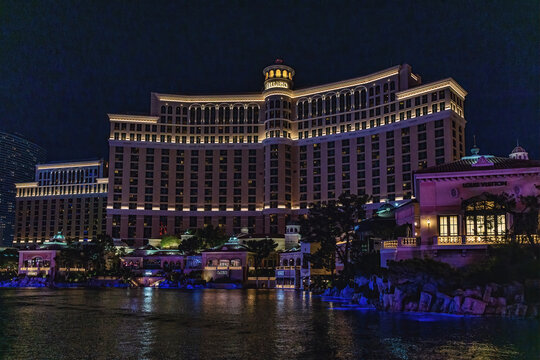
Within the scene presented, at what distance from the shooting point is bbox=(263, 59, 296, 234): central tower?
518 feet

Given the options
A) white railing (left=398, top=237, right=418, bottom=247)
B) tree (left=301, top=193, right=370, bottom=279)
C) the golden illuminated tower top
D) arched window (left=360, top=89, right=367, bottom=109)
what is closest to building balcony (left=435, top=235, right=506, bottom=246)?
white railing (left=398, top=237, right=418, bottom=247)

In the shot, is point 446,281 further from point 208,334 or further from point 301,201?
point 301,201

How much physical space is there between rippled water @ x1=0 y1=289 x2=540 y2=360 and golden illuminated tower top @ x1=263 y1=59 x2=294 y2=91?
124 meters

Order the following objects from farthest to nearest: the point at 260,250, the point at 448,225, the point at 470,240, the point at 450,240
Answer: the point at 260,250 → the point at 448,225 → the point at 450,240 → the point at 470,240

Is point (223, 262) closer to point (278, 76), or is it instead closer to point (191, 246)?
point (191, 246)

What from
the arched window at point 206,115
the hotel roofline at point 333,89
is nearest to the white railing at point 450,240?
the hotel roofline at point 333,89

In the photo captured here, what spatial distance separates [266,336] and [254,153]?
13588cm

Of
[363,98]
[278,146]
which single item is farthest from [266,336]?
[278,146]

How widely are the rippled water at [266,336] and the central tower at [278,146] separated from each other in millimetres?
108954

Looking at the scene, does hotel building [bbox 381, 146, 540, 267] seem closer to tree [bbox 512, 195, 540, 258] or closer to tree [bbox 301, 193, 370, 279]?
tree [bbox 512, 195, 540, 258]

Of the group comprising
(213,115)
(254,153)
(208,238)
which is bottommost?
(208,238)

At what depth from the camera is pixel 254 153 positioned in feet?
554

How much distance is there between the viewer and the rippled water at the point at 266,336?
2748 cm

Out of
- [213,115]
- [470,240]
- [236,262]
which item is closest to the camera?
[470,240]
